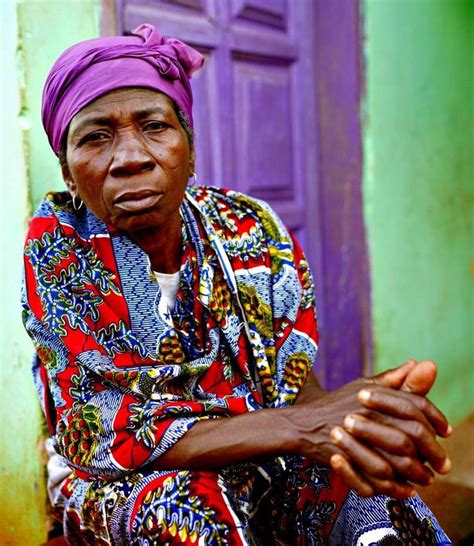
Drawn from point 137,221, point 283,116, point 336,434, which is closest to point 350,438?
point 336,434

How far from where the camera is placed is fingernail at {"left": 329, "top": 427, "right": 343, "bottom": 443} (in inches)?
58.4

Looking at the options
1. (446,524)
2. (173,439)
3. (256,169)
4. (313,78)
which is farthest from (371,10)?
(173,439)

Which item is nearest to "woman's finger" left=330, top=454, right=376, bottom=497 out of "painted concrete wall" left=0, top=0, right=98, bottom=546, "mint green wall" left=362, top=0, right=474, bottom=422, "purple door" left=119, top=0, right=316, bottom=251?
"painted concrete wall" left=0, top=0, right=98, bottom=546

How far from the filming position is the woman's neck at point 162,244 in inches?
74.5

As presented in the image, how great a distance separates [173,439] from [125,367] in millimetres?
249

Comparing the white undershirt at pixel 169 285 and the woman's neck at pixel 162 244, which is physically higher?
the woman's neck at pixel 162 244

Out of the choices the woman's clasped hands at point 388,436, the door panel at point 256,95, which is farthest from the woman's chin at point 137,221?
the door panel at point 256,95

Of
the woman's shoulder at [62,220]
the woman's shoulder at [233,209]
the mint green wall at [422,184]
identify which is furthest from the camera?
the mint green wall at [422,184]

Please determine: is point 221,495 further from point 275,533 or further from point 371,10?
point 371,10

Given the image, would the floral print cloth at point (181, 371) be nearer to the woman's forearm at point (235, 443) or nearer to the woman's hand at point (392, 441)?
the woman's forearm at point (235, 443)

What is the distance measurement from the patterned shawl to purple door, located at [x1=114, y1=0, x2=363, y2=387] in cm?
96

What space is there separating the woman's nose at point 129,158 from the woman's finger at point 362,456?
759 millimetres

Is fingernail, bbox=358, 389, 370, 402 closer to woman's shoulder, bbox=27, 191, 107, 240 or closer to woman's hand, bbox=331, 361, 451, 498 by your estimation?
woman's hand, bbox=331, 361, 451, 498

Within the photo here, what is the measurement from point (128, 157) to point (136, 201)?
11cm
